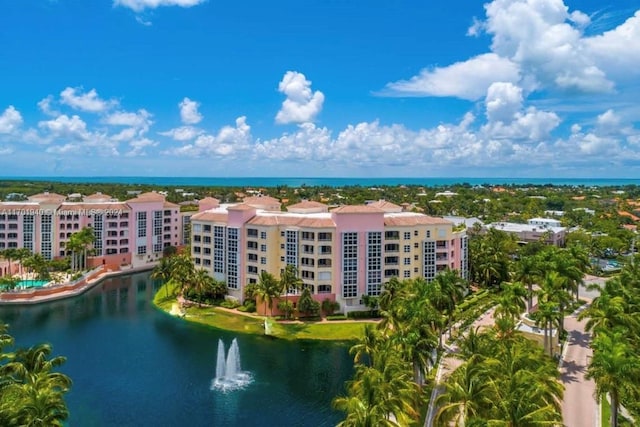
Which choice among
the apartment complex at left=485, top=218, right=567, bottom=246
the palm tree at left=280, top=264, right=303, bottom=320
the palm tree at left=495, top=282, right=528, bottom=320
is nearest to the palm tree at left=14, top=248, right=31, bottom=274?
the palm tree at left=280, top=264, right=303, bottom=320

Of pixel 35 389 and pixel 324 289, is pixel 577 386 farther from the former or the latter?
pixel 35 389

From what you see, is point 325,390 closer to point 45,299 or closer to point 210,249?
point 210,249

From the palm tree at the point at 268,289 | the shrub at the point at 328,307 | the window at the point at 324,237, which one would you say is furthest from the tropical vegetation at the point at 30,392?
the window at the point at 324,237

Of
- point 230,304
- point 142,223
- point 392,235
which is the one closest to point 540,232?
point 392,235

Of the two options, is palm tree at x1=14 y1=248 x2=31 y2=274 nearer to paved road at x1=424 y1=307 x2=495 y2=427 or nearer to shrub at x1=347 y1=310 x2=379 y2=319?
shrub at x1=347 y1=310 x2=379 y2=319

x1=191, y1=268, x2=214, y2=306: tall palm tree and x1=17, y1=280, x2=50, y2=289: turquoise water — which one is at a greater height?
x1=191, y1=268, x2=214, y2=306: tall palm tree
